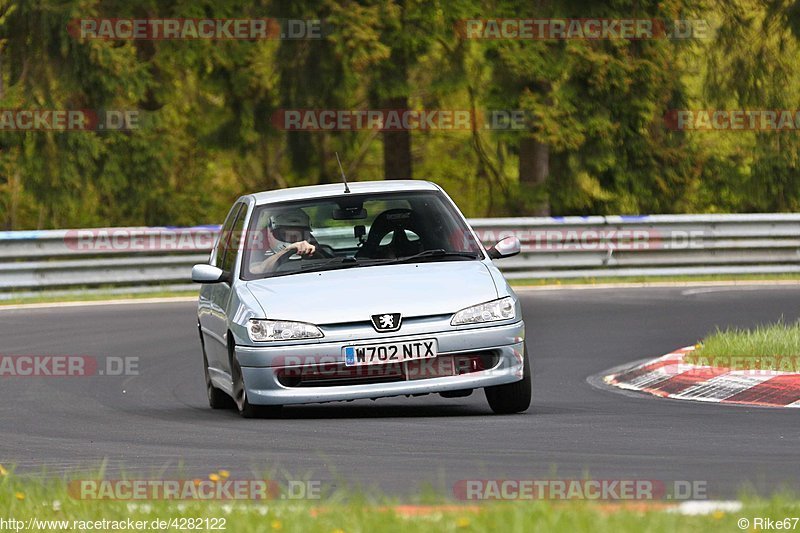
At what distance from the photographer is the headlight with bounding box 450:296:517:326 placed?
32.7 feet

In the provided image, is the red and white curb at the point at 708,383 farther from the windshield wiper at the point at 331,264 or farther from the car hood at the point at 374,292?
the windshield wiper at the point at 331,264

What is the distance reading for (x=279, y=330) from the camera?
1006cm

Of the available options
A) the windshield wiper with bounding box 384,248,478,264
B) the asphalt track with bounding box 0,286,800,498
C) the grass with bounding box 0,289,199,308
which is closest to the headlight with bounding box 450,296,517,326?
the asphalt track with bounding box 0,286,800,498

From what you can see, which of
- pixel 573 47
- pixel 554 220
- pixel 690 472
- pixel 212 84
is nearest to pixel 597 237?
pixel 554 220

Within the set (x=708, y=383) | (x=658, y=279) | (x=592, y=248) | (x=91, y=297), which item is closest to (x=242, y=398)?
(x=708, y=383)

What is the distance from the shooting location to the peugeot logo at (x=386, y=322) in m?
9.88

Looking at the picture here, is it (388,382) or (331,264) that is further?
(331,264)

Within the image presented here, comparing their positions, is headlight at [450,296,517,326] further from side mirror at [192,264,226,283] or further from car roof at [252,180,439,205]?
side mirror at [192,264,226,283]

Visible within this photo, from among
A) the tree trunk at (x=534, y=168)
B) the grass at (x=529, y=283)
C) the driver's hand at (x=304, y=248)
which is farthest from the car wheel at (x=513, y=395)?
the tree trunk at (x=534, y=168)

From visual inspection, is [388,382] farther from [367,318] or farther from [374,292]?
[374,292]

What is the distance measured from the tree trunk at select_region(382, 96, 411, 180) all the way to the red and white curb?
745 inches

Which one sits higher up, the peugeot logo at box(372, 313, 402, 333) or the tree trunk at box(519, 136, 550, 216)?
the peugeot logo at box(372, 313, 402, 333)

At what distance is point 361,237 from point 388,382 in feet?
5.94

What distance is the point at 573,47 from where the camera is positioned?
96.0 feet
